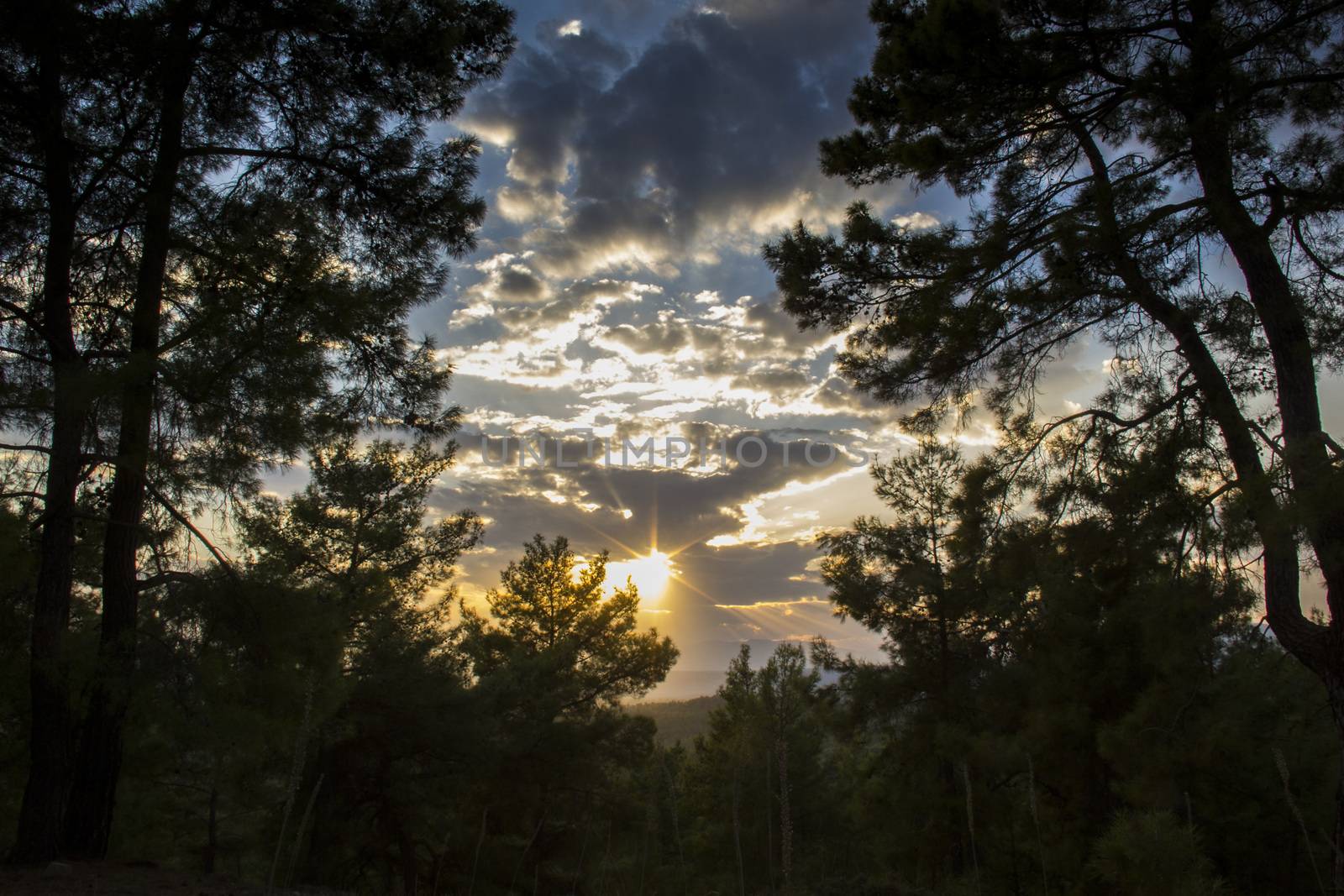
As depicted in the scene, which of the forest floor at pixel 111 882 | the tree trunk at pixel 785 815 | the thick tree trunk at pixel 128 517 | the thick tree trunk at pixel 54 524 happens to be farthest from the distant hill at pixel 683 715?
the tree trunk at pixel 785 815

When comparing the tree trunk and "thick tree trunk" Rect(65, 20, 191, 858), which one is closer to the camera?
the tree trunk

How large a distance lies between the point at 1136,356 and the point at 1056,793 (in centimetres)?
834

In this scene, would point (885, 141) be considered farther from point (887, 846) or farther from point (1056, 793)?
point (887, 846)

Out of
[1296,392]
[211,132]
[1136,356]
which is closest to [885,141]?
[1136,356]

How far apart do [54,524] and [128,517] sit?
0.54 m

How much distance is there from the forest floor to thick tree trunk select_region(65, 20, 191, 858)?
612 millimetres

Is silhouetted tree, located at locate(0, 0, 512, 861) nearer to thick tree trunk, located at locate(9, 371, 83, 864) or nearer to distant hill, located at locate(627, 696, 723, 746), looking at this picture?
thick tree trunk, located at locate(9, 371, 83, 864)

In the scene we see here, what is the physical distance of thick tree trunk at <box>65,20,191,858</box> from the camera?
20.9ft

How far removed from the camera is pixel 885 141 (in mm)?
8219

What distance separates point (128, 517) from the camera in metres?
7.03

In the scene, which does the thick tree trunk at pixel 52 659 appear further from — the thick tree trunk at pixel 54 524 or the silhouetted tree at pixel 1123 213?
the silhouetted tree at pixel 1123 213

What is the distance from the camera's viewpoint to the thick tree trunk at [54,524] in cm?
623

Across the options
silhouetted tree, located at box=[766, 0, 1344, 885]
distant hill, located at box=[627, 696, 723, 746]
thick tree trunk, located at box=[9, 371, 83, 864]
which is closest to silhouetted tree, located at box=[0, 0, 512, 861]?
thick tree trunk, located at box=[9, 371, 83, 864]

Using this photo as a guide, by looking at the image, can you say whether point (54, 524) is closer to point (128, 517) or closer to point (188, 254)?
point (128, 517)
